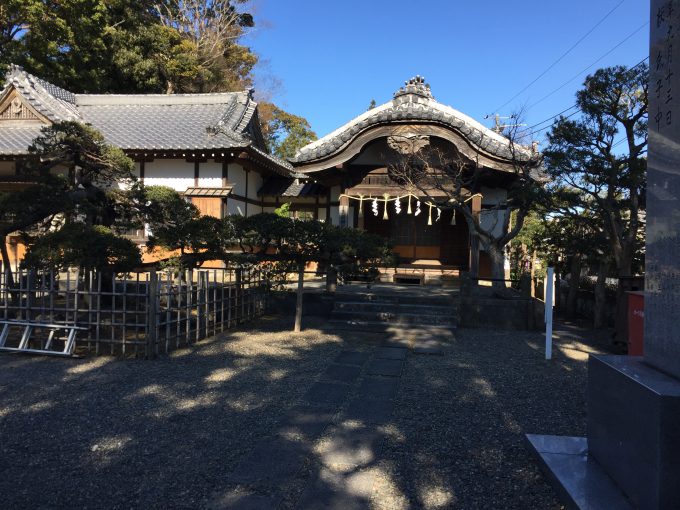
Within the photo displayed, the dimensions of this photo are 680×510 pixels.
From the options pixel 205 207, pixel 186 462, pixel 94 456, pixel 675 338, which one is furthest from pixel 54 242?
pixel 205 207

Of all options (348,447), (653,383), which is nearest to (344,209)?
(348,447)

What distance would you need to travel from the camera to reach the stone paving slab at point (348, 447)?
3.38 m

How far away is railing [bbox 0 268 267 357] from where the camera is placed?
20.6ft

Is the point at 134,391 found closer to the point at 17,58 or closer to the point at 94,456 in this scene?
the point at 94,456

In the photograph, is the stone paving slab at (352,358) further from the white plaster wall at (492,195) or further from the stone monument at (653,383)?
the white plaster wall at (492,195)

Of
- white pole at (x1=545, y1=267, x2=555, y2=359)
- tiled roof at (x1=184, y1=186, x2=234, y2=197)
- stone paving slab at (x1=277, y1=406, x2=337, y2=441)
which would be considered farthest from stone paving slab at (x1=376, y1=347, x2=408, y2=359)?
tiled roof at (x1=184, y1=186, x2=234, y2=197)

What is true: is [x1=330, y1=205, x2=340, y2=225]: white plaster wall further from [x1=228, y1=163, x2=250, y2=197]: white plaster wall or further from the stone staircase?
the stone staircase

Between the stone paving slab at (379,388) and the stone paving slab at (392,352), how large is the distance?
43.7 inches

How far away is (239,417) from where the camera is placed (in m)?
4.21

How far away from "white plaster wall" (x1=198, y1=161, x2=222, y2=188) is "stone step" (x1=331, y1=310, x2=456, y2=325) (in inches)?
303

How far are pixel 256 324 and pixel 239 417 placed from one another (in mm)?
5061

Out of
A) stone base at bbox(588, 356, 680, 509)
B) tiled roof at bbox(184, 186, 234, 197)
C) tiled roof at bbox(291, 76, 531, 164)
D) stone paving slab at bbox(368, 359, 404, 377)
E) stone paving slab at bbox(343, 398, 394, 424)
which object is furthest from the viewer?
tiled roof at bbox(184, 186, 234, 197)

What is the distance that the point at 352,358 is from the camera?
657cm

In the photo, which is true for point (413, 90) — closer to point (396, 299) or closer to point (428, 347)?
point (396, 299)
